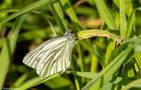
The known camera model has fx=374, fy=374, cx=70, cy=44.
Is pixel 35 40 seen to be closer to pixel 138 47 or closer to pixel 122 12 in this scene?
pixel 122 12

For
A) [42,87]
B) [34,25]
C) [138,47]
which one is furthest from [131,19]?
[34,25]

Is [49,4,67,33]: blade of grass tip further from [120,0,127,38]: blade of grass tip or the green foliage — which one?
[120,0,127,38]: blade of grass tip

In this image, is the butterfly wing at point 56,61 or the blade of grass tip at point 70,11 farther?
the blade of grass tip at point 70,11

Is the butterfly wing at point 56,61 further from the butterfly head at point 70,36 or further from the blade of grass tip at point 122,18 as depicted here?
the blade of grass tip at point 122,18

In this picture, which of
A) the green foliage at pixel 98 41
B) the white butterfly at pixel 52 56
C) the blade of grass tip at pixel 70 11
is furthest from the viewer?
the blade of grass tip at pixel 70 11

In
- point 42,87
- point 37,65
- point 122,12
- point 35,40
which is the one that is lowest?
point 42,87

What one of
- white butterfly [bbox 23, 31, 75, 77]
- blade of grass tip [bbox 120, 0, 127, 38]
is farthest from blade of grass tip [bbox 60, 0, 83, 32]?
blade of grass tip [bbox 120, 0, 127, 38]

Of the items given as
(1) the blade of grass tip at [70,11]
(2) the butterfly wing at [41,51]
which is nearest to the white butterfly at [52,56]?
(2) the butterfly wing at [41,51]

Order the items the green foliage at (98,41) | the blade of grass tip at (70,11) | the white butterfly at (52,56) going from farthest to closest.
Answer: the blade of grass tip at (70,11) < the white butterfly at (52,56) < the green foliage at (98,41)
